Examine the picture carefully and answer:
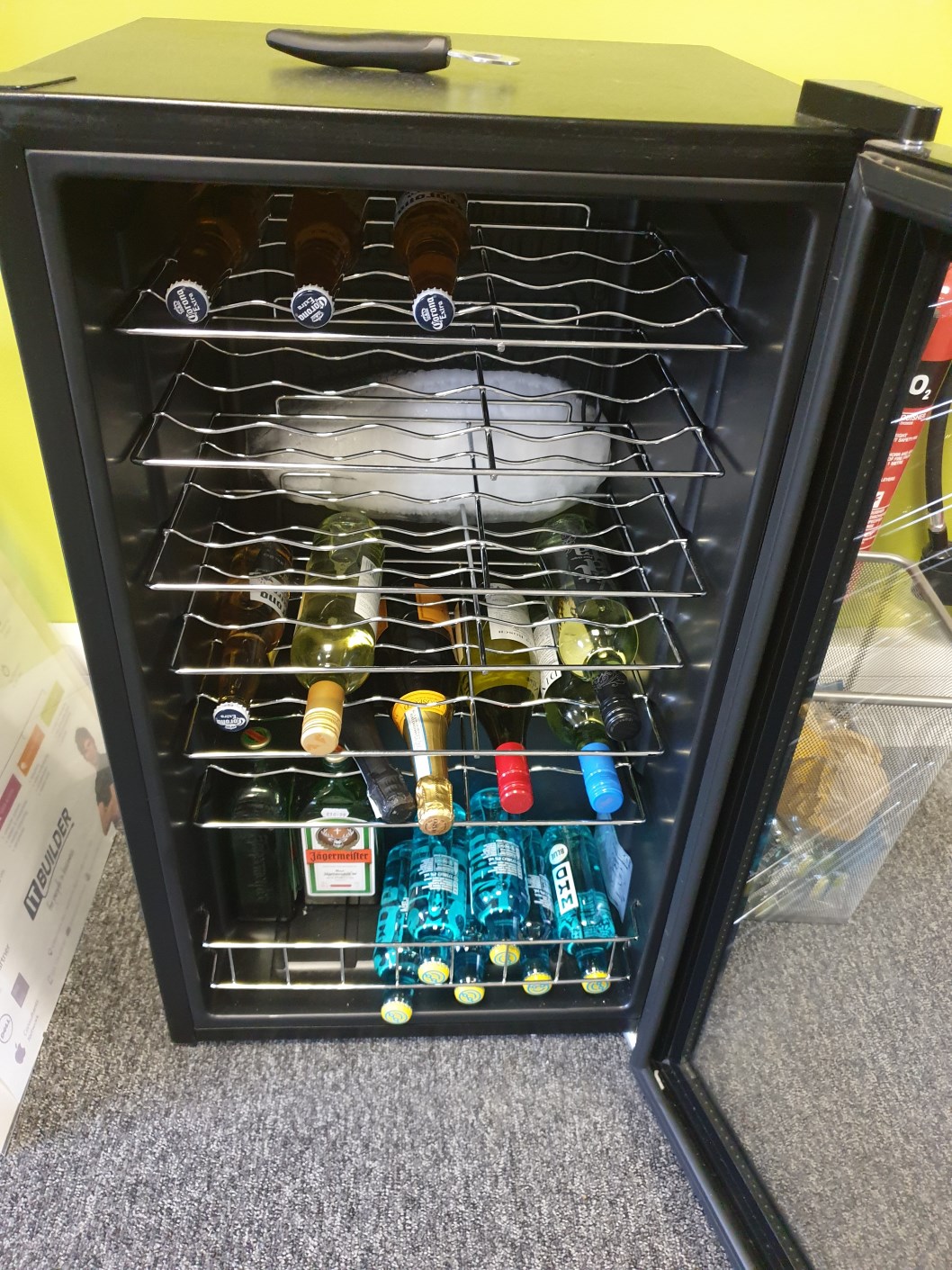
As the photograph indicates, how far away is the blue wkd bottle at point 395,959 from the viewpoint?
4.16 feet

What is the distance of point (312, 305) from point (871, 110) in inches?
17.4

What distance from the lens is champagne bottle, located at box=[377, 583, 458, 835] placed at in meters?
1.06

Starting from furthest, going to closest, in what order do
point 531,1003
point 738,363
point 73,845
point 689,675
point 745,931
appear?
point 73,845, point 531,1003, point 745,931, point 689,675, point 738,363

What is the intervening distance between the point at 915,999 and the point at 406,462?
801 millimetres

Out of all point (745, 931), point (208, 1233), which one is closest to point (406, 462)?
point (745, 931)

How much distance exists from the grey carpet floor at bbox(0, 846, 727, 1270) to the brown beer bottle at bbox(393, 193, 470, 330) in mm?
986

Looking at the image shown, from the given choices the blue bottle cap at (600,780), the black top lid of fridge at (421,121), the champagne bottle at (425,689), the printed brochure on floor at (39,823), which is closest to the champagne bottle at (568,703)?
the blue bottle cap at (600,780)

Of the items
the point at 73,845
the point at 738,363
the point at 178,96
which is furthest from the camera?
the point at 73,845

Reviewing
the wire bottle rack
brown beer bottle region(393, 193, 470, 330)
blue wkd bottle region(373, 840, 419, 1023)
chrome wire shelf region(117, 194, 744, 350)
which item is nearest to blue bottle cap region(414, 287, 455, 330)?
brown beer bottle region(393, 193, 470, 330)

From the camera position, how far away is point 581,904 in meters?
1.32

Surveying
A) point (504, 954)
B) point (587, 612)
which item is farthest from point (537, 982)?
point (587, 612)

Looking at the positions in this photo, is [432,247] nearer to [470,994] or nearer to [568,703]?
[568,703]

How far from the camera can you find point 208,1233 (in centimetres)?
111

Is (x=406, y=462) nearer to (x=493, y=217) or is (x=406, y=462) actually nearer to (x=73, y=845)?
(x=493, y=217)
